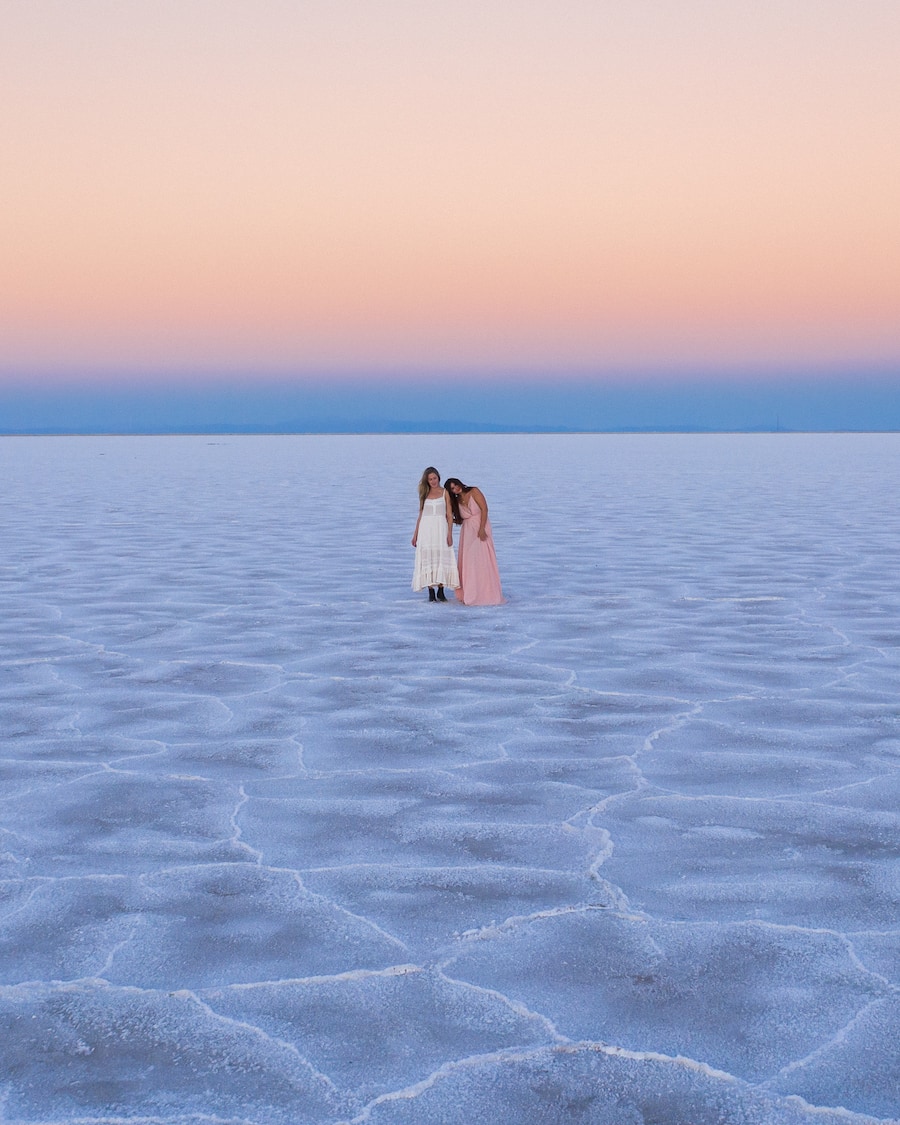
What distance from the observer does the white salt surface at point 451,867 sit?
262cm

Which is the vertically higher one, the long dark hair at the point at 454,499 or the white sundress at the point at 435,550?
the long dark hair at the point at 454,499

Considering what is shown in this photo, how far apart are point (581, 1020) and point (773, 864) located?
4.04ft

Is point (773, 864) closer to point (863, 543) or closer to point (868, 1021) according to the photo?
point (868, 1021)

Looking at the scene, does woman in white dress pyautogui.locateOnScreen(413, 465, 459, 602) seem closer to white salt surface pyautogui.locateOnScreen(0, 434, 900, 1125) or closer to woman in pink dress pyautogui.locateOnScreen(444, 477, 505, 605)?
woman in pink dress pyautogui.locateOnScreen(444, 477, 505, 605)

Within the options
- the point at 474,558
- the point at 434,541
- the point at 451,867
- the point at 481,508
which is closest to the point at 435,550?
the point at 434,541

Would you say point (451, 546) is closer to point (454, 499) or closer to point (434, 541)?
point (434, 541)

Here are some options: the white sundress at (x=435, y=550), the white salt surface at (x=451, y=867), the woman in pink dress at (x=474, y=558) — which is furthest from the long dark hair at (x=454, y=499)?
the white salt surface at (x=451, y=867)

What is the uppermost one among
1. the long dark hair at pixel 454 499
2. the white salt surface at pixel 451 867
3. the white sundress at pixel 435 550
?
the long dark hair at pixel 454 499

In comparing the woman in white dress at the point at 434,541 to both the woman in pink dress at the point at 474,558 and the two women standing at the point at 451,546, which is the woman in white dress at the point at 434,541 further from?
the woman in pink dress at the point at 474,558

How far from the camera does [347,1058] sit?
2.69 meters

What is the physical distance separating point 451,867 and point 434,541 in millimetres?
6076

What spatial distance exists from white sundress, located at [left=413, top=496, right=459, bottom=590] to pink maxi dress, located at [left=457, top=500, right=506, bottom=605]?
0.14 metres

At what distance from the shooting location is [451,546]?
9.65 meters

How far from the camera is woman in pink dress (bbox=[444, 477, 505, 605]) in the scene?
9.52 m
